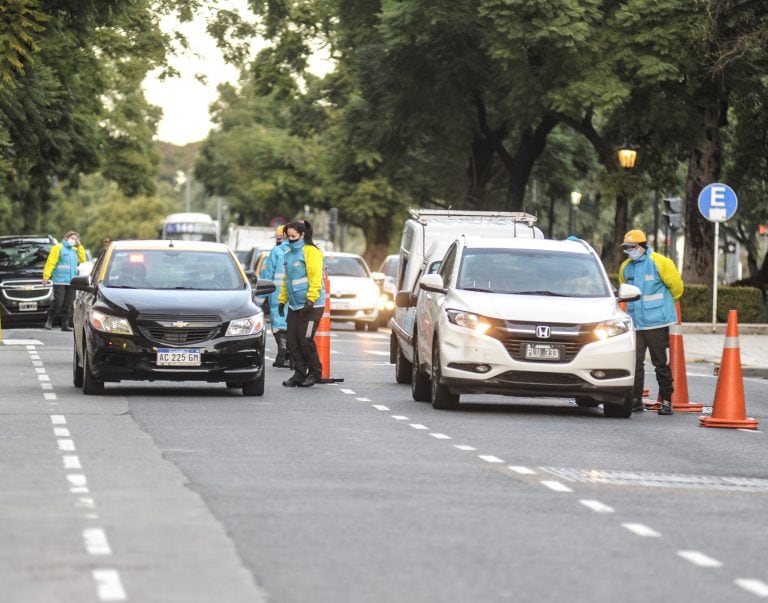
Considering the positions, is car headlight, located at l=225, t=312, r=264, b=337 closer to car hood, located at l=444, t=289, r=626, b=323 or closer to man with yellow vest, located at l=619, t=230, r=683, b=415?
car hood, located at l=444, t=289, r=626, b=323

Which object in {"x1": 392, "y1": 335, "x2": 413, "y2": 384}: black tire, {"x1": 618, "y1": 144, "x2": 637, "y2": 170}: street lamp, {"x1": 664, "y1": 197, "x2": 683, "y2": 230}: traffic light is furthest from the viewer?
{"x1": 618, "y1": 144, "x2": 637, "y2": 170}: street lamp

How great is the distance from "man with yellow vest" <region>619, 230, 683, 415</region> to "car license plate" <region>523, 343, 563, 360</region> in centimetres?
178

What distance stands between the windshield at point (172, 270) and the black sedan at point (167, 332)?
0.02m

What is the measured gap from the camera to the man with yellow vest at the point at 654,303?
64.9ft

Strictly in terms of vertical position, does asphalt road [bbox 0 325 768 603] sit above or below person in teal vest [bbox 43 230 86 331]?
below

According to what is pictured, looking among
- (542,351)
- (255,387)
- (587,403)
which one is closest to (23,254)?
(255,387)

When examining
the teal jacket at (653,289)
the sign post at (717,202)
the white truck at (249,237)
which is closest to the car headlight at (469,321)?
the teal jacket at (653,289)

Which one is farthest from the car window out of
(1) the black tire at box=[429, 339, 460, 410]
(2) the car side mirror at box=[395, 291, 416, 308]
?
(1) the black tire at box=[429, 339, 460, 410]

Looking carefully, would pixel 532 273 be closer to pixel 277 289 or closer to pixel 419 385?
pixel 419 385

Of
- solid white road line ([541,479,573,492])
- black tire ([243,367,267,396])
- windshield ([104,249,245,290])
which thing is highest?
windshield ([104,249,245,290])

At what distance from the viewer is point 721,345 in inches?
1422

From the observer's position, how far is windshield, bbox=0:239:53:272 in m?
40.6

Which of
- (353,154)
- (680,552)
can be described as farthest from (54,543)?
(353,154)

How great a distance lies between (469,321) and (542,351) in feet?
2.38
